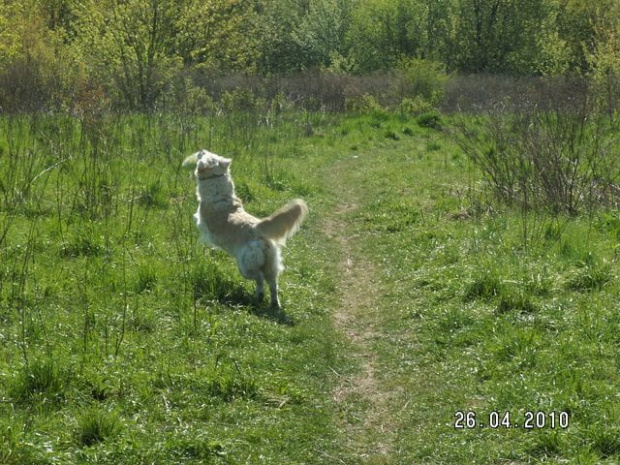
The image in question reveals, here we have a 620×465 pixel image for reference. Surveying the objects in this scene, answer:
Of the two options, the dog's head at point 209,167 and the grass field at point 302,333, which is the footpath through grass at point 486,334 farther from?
the dog's head at point 209,167

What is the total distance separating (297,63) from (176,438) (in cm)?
3987

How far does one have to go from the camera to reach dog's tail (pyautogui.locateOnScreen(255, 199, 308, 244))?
7457mm

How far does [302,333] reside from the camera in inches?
278

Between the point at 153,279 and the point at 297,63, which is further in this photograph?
the point at 297,63

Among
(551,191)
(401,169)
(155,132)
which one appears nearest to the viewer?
(551,191)

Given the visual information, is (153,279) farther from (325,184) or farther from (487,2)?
(487,2)

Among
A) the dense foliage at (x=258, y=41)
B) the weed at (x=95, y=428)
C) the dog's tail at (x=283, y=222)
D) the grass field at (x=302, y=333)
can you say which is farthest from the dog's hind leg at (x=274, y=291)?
the dense foliage at (x=258, y=41)

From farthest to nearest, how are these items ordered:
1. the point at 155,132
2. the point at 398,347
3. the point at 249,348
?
the point at 155,132
the point at 398,347
the point at 249,348

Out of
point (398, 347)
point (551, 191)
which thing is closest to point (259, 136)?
point (551, 191)

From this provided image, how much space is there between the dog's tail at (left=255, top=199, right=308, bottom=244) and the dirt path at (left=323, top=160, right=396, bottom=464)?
3.69 ft

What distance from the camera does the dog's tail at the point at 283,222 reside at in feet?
24.5

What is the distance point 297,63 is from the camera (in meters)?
43.0
